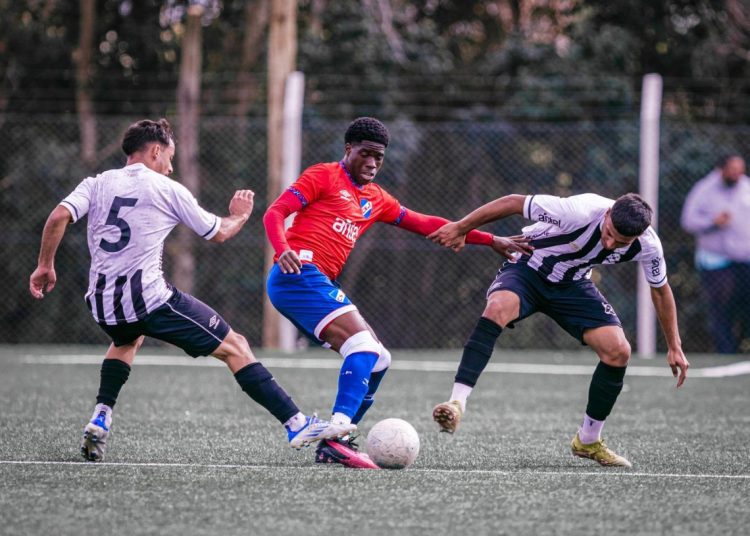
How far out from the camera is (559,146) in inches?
558

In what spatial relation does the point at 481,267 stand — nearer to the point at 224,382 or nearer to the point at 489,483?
the point at 224,382

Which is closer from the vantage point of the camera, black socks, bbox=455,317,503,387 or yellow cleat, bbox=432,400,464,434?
yellow cleat, bbox=432,400,464,434

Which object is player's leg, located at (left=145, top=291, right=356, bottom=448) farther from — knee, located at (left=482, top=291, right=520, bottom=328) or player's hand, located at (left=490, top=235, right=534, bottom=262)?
player's hand, located at (left=490, top=235, right=534, bottom=262)

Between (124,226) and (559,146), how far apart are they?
29.9ft

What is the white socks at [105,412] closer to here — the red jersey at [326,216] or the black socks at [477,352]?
the red jersey at [326,216]

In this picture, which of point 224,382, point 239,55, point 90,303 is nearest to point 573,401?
point 224,382

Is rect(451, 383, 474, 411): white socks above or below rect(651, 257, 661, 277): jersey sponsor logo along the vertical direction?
below

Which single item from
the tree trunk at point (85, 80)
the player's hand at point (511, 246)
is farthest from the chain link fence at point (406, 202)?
the player's hand at point (511, 246)

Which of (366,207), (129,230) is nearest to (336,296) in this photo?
(366,207)

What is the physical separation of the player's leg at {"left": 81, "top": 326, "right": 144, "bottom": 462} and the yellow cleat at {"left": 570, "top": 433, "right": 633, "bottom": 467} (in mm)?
2364

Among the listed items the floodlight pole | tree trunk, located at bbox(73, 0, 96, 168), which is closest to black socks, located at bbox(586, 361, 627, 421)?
the floodlight pole

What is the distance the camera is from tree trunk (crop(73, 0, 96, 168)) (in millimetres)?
14547

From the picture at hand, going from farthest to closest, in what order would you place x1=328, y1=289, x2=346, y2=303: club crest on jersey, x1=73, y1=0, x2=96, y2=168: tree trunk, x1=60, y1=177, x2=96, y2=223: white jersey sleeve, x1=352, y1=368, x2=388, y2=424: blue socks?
x1=73, y1=0, x2=96, y2=168: tree trunk < x1=352, y1=368, x2=388, y2=424: blue socks < x1=328, y1=289, x2=346, y2=303: club crest on jersey < x1=60, y1=177, x2=96, y2=223: white jersey sleeve

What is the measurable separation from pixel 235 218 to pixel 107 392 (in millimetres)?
1128
